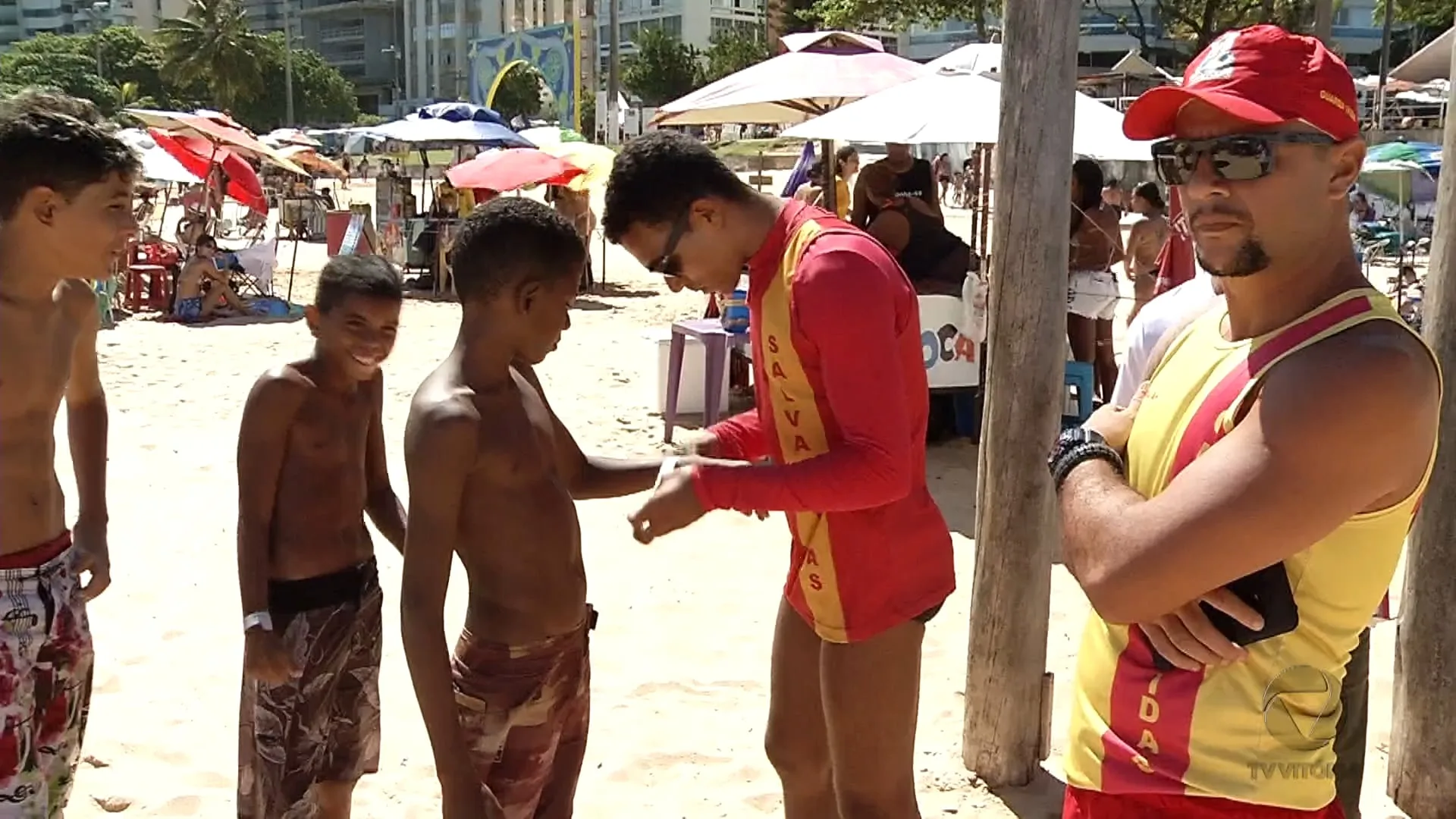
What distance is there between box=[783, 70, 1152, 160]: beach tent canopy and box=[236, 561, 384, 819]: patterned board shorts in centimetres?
575

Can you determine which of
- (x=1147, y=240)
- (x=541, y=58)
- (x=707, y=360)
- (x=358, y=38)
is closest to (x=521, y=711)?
(x=707, y=360)

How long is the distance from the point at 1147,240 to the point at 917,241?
2.31 metres

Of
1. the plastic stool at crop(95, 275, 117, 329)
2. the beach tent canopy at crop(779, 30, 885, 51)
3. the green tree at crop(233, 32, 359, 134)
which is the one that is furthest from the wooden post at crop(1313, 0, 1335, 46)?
the green tree at crop(233, 32, 359, 134)

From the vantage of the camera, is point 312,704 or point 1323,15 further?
point 1323,15

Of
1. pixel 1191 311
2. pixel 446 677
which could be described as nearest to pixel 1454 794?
pixel 1191 311

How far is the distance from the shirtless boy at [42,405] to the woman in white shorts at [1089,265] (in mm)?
7116

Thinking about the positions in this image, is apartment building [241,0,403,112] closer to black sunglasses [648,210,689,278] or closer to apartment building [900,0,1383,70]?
apartment building [900,0,1383,70]

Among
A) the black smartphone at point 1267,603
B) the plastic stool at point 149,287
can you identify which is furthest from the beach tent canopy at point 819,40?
the black smartphone at point 1267,603

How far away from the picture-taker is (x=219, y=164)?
59.1ft

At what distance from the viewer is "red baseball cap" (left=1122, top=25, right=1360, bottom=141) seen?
1.67 m

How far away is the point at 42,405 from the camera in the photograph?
273 centimetres

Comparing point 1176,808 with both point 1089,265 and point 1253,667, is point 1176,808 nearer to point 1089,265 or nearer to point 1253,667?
point 1253,667

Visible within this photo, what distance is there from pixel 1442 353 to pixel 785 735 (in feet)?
6.76

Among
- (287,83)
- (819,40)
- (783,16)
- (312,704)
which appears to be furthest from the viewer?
(287,83)
